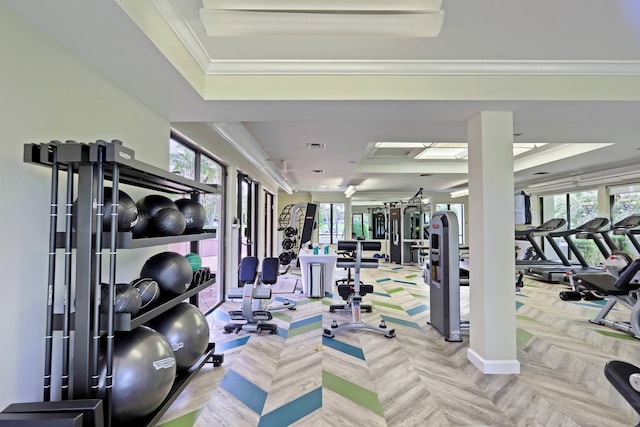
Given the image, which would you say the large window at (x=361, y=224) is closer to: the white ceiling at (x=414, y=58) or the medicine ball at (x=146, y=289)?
the white ceiling at (x=414, y=58)

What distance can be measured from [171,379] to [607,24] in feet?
11.5

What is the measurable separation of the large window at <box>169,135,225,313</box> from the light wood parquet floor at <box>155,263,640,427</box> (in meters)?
0.97

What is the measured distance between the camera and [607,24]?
203cm

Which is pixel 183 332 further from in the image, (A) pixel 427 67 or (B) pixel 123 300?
(A) pixel 427 67

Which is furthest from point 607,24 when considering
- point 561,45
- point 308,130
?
point 308,130

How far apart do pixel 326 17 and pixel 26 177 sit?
72.3 inches

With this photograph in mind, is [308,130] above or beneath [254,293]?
above

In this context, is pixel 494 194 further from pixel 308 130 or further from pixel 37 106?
pixel 37 106

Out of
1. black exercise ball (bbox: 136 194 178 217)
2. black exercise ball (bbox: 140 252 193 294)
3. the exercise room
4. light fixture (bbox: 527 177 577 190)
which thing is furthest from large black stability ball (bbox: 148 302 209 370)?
light fixture (bbox: 527 177 577 190)

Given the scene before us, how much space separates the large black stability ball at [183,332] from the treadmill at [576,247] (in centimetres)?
620

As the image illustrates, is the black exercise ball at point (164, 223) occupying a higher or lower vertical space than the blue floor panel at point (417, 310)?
higher

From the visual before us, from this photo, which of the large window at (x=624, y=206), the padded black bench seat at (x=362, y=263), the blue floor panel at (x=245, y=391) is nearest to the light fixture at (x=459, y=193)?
the large window at (x=624, y=206)

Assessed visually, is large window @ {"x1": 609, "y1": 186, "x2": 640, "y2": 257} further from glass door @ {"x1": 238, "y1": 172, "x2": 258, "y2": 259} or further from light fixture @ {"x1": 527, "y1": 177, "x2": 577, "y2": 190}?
glass door @ {"x1": 238, "y1": 172, "x2": 258, "y2": 259}

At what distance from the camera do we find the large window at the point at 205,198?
147 inches
